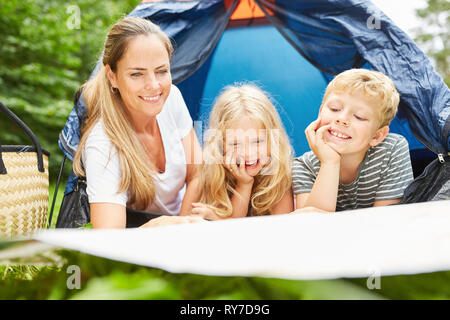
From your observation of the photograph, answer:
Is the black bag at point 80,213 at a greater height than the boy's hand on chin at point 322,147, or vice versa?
the boy's hand on chin at point 322,147

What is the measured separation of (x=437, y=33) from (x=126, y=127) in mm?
9211

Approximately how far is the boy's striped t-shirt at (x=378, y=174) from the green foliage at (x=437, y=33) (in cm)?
731

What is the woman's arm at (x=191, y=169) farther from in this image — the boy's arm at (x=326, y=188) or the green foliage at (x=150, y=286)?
the green foliage at (x=150, y=286)

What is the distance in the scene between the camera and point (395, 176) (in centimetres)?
121

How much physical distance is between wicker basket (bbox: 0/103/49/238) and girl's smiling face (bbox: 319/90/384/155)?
2.59 feet

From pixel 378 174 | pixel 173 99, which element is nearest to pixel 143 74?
pixel 173 99

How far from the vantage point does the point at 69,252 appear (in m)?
0.56

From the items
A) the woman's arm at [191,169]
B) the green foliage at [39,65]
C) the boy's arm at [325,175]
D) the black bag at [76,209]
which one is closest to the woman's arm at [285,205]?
the boy's arm at [325,175]

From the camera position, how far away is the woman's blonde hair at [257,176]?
1.21m

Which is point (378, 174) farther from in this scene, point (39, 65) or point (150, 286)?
point (39, 65)

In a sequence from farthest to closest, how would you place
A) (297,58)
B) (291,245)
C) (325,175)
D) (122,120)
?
(297,58), (122,120), (325,175), (291,245)

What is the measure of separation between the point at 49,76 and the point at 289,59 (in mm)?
3224
